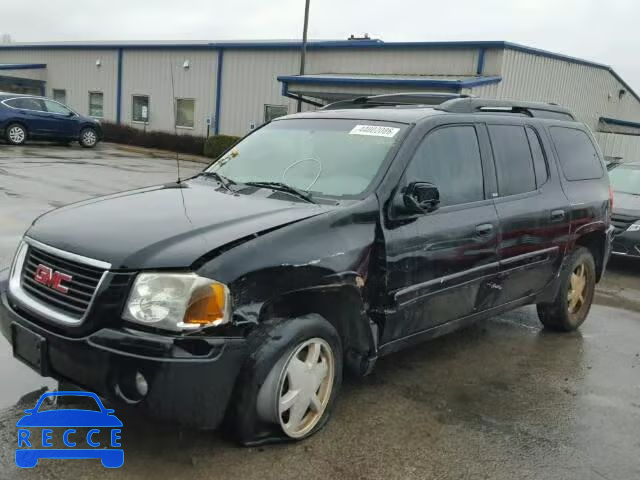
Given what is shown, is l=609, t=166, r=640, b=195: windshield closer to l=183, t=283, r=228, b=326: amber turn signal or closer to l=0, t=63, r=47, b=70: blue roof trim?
l=183, t=283, r=228, b=326: amber turn signal

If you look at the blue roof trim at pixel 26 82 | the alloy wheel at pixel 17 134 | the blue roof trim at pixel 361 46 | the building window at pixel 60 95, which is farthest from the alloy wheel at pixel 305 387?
the blue roof trim at pixel 26 82

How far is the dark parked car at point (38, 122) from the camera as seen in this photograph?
66.1 ft

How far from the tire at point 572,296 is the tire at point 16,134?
1894cm

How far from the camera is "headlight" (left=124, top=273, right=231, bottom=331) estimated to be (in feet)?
9.37

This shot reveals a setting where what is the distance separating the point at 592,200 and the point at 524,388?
2.00m

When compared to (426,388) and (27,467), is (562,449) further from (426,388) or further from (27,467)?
(27,467)

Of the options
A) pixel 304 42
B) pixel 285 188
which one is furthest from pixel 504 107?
pixel 304 42

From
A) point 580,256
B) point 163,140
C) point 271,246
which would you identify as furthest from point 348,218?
point 163,140

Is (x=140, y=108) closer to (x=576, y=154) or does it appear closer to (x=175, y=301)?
(x=576, y=154)

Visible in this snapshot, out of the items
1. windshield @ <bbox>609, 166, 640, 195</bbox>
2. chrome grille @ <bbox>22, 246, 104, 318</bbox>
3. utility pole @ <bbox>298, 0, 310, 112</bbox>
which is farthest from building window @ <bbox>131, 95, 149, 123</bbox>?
chrome grille @ <bbox>22, 246, 104, 318</bbox>

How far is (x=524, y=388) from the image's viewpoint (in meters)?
4.43

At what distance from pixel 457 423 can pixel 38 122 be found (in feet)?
66.1

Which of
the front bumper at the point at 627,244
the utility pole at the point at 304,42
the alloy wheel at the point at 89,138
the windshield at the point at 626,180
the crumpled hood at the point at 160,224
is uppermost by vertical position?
the utility pole at the point at 304,42

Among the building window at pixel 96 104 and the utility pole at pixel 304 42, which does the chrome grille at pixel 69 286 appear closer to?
the utility pole at pixel 304 42
